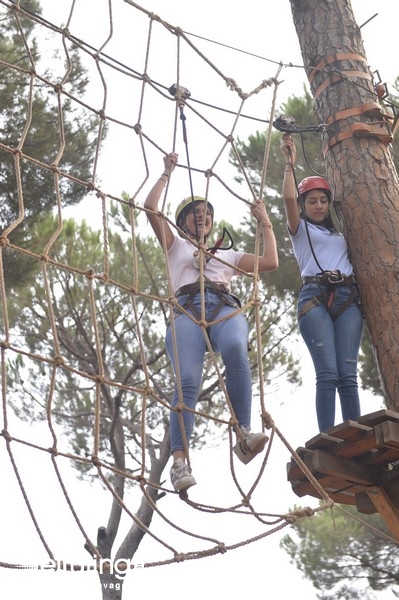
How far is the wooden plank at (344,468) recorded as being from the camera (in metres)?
2.93

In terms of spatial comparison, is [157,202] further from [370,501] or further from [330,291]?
[370,501]

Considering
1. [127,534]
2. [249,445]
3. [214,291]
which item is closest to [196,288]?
[214,291]

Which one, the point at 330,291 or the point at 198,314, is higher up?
the point at 330,291

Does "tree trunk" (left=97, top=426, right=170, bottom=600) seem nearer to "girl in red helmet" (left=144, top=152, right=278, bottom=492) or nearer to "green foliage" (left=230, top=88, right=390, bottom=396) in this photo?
"green foliage" (left=230, top=88, right=390, bottom=396)

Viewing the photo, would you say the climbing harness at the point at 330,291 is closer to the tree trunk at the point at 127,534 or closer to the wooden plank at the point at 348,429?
the wooden plank at the point at 348,429

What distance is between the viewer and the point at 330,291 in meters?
3.34

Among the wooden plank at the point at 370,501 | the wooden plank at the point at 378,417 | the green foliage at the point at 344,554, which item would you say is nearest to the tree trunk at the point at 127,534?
the green foliage at the point at 344,554

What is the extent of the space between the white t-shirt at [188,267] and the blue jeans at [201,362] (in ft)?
0.50

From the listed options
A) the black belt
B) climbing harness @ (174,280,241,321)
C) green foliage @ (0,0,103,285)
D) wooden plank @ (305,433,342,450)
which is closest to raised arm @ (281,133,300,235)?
the black belt

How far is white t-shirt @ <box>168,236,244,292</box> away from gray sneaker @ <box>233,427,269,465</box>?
0.61m

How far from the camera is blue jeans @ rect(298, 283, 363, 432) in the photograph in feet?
10.4

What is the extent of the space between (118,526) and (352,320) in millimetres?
5221

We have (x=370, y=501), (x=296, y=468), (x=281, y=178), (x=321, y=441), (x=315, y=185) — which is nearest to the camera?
(x=321, y=441)

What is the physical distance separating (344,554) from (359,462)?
560cm
